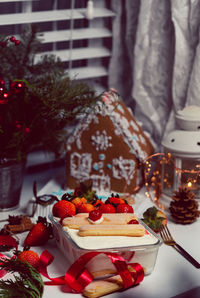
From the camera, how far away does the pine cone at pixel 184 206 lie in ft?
4.66

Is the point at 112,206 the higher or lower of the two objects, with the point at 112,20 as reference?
lower

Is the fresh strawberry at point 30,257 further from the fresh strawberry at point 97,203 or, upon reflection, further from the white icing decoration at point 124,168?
the white icing decoration at point 124,168

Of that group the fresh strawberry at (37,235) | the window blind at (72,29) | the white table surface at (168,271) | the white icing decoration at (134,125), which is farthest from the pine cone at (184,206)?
the window blind at (72,29)

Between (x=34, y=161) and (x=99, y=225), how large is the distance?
2.58 ft

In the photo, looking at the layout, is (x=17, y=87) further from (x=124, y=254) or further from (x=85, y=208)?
(x=124, y=254)

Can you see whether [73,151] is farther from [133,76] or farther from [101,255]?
[101,255]

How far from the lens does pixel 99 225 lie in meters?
1.14

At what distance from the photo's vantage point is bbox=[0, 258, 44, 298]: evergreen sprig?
1.02 meters

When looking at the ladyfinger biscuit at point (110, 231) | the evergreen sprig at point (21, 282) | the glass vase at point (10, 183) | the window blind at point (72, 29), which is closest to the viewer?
the evergreen sprig at point (21, 282)

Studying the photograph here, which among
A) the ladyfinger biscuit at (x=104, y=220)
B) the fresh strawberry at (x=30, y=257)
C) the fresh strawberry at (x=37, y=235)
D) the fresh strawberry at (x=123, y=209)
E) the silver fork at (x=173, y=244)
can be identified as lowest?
the silver fork at (x=173, y=244)

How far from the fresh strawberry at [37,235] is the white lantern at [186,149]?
47cm

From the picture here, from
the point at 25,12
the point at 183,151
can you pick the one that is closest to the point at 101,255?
the point at 183,151

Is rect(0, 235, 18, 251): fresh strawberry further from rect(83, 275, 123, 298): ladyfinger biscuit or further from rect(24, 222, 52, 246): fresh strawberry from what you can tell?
rect(83, 275, 123, 298): ladyfinger biscuit

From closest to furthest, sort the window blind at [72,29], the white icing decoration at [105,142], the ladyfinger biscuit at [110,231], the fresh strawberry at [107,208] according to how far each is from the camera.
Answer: the ladyfinger biscuit at [110,231] → the fresh strawberry at [107,208] → the white icing decoration at [105,142] → the window blind at [72,29]
